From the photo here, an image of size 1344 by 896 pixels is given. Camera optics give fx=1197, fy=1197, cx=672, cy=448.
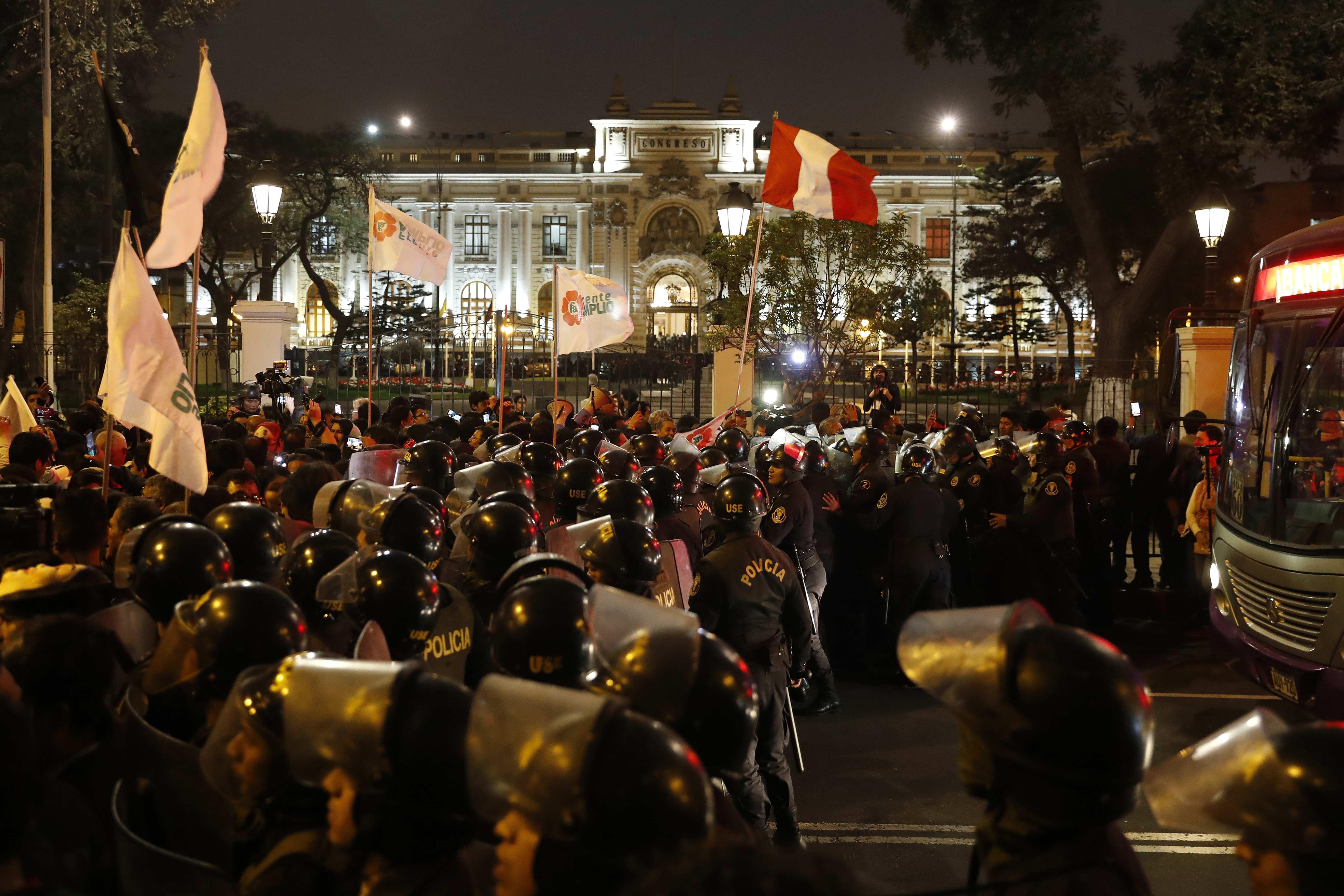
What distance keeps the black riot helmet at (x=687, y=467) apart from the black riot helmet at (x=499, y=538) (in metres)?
2.46

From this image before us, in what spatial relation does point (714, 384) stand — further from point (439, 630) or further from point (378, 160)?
point (378, 160)

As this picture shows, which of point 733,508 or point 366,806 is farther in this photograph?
point 733,508

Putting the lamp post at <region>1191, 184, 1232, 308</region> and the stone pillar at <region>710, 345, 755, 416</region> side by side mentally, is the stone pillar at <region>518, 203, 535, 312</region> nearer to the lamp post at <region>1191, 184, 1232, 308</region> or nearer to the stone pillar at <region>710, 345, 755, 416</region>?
the stone pillar at <region>710, 345, 755, 416</region>

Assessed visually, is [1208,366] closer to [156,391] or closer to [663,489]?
[663,489]

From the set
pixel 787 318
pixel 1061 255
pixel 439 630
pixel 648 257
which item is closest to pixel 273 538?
pixel 439 630

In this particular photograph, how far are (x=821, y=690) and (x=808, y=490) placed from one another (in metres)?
1.39

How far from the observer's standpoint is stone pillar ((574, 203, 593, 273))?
6419 centimetres

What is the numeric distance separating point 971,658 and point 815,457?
5.74 metres

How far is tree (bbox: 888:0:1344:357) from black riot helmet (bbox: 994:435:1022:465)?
16.5 metres

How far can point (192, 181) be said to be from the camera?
20.9ft

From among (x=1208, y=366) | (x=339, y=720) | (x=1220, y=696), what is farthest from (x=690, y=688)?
(x=1208, y=366)

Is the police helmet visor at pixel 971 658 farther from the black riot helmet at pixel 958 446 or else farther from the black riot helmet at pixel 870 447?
the black riot helmet at pixel 958 446

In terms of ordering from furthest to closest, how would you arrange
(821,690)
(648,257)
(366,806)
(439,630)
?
(648,257), (821,690), (439,630), (366,806)

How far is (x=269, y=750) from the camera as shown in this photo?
7.51 ft
